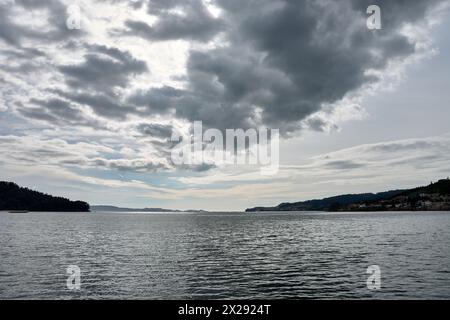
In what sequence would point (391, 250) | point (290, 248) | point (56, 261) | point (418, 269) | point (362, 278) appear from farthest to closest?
point (290, 248)
point (391, 250)
point (56, 261)
point (418, 269)
point (362, 278)

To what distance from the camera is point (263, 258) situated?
67750mm

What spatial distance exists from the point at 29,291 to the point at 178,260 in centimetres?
2851

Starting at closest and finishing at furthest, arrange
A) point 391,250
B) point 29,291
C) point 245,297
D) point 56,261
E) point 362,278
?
point 245,297
point 29,291
point 362,278
point 56,261
point 391,250

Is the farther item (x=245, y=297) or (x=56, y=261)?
(x=56, y=261)

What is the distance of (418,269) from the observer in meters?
53.2
